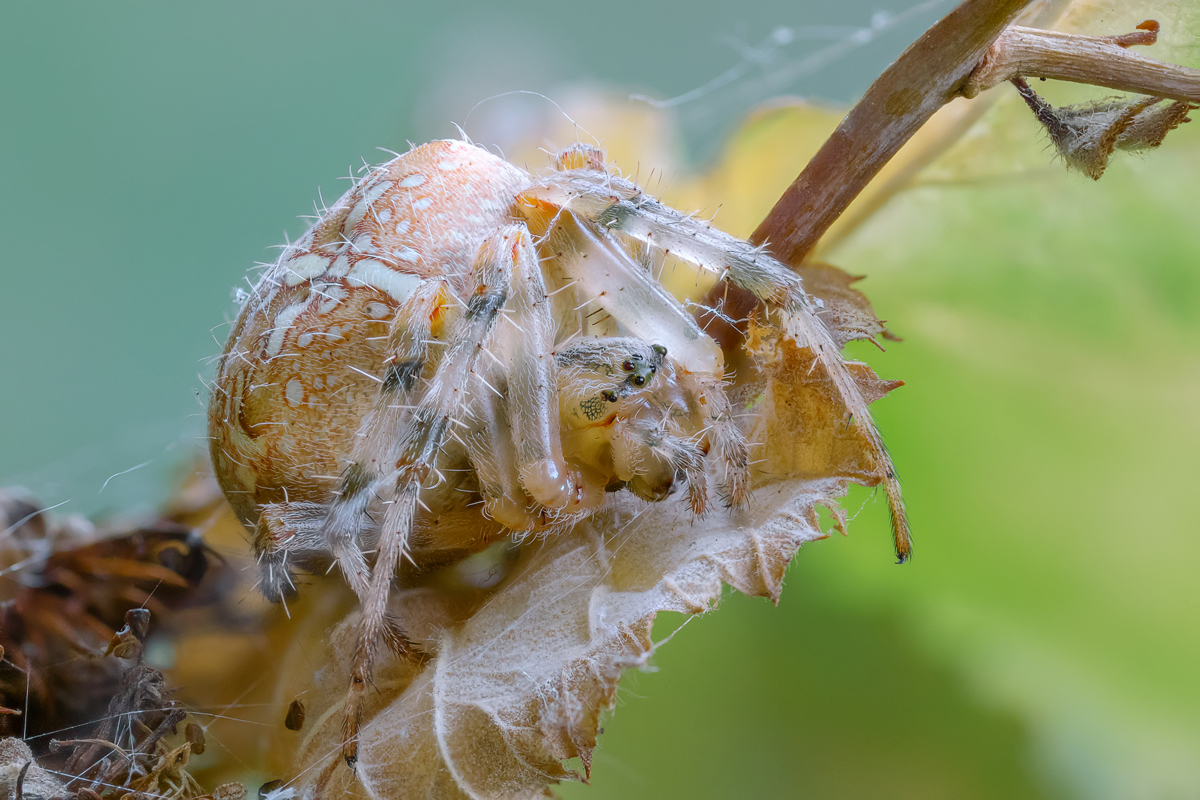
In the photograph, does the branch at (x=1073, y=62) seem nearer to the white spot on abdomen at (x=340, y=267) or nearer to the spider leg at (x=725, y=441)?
the spider leg at (x=725, y=441)

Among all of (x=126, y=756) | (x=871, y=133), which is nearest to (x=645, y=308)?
→ (x=871, y=133)

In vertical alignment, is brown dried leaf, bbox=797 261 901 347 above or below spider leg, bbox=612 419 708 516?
above

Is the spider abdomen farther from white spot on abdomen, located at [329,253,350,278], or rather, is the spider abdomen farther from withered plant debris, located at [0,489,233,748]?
withered plant debris, located at [0,489,233,748]

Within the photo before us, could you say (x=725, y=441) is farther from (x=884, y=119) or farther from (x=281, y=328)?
(x=281, y=328)

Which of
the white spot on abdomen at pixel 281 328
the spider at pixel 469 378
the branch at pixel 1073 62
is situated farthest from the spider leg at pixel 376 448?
the branch at pixel 1073 62

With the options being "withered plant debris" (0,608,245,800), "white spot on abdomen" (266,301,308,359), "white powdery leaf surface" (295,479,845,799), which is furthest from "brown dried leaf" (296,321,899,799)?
"white spot on abdomen" (266,301,308,359)

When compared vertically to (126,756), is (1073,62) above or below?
above

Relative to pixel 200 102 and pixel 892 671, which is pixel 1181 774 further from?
pixel 200 102
